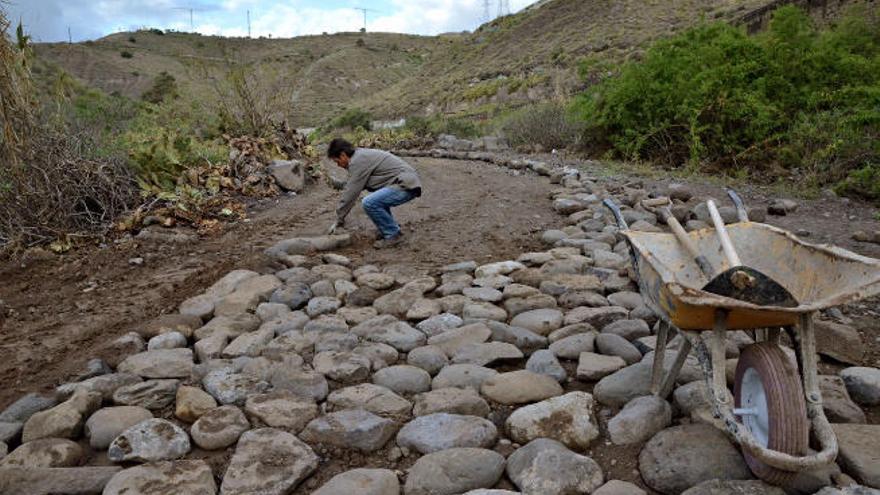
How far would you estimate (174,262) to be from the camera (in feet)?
16.2

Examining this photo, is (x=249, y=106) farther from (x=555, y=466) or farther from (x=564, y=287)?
(x=555, y=466)

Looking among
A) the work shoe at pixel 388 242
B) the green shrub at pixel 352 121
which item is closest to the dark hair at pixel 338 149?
the work shoe at pixel 388 242

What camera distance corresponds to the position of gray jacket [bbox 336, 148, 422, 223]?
5.45 meters

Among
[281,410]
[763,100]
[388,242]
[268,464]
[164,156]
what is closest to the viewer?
[268,464]

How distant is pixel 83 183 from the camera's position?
5625mm

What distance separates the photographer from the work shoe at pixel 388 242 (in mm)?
5270

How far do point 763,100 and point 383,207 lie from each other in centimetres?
506

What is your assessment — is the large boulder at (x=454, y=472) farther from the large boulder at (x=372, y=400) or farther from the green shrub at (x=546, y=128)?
the green shrub at (x=546, y=128)

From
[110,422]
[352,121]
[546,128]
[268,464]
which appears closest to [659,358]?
[268,464]

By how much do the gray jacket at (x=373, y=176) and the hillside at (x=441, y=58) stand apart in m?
4.82

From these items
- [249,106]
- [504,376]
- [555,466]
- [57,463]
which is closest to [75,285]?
[57,463]

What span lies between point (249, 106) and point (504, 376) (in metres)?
7.62

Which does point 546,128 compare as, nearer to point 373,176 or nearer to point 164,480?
point 373,176

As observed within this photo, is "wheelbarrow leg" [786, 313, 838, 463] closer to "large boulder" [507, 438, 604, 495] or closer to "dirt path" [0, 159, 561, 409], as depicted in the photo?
"large boulder" [507, 438, 604, 495]
